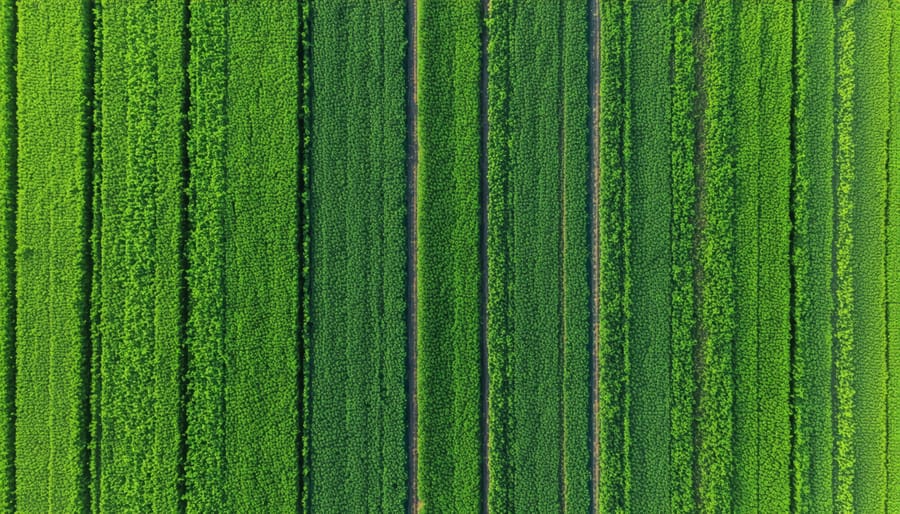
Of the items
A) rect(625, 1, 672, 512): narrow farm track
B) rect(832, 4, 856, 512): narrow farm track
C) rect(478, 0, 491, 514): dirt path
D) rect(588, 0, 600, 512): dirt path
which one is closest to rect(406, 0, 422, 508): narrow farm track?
rect(478, 0, 491, 514): dirt path

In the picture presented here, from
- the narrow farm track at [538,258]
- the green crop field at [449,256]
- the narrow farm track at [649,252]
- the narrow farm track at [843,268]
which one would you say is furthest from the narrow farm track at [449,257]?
the narrow farm track at [843,268]

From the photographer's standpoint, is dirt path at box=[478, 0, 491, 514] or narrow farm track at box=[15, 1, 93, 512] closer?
narrow farm track at box=[15, 1, 93, 512]

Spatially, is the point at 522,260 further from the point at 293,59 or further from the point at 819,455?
the point at 819,455

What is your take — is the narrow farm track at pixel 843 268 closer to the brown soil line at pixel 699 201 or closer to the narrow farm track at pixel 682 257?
the brown soil line at pixel 699 201

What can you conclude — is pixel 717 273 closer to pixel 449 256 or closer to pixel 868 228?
pixel 868 228

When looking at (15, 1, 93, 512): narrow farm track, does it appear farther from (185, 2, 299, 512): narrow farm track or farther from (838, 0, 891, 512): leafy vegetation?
(838, 0, 891, 512): leafy vegetation

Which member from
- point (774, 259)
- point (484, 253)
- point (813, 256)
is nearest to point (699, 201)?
point (774, 259)

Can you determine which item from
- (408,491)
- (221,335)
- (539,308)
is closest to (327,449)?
(408,491)
